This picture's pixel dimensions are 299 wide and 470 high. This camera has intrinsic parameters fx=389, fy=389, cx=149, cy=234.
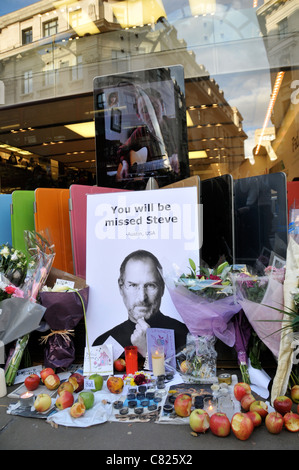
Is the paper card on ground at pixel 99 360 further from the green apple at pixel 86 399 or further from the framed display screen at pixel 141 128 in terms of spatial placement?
the framed display screen at pixel 141 128

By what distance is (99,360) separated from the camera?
6.30ft

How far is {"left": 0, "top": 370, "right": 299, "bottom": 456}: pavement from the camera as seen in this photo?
128cm

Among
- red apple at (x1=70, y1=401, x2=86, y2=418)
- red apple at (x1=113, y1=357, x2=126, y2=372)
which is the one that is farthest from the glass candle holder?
red apple at (x1=70, y1=401, x2=86, y2=418)

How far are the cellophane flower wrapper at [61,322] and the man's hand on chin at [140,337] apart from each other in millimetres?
283

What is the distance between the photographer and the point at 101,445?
1.32 meters

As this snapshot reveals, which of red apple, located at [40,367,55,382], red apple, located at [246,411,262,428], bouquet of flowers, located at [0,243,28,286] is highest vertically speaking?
bouquet of flowers, located at [0,243,28,286]

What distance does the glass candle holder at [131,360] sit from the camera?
1875 mm

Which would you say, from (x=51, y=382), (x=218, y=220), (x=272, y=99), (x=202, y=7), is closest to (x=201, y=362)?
(x=51, y=382)

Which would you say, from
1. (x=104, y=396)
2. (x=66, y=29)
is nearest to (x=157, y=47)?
(x=66, y=29)

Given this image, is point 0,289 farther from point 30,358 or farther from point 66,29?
point 66,29

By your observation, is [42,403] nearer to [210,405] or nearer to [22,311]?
[22,311]

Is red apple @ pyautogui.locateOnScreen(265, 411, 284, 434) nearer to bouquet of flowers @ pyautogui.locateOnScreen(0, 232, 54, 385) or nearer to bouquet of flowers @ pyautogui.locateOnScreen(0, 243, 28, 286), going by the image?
bouquet of flowers @ pyautogui.locateOnScreen(0, 232, 54, 385)

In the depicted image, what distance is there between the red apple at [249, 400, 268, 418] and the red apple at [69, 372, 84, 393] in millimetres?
749

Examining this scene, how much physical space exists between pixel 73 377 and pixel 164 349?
0.45m
